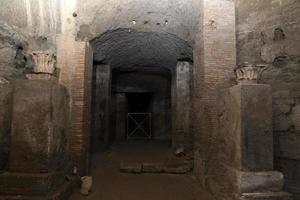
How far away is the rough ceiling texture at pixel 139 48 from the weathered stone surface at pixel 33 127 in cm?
233

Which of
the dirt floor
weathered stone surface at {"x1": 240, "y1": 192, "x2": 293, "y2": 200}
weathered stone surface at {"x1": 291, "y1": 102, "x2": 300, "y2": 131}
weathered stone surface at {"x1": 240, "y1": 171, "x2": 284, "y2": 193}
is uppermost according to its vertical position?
weathered stone surface at {"x1": 291, "y1": 102, "x2": 300, "y2": 131}

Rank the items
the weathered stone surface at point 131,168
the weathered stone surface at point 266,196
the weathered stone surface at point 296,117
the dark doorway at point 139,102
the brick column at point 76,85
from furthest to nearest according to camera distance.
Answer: the dark doorway at point 139,102 → the weathered stone surface at point 131,168 → the brick column at point 76,85 → the weathered stone surface at point 296,117 → the weathered stone surface at point 266,196

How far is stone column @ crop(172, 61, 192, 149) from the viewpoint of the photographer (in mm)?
8367

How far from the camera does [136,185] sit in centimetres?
555

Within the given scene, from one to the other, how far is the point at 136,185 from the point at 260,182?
2.60 meters

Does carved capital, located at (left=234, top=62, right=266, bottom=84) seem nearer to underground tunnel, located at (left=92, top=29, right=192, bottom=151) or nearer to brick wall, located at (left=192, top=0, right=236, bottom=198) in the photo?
brick wall, located at (left=192, top=0, right=236, bottom=198)

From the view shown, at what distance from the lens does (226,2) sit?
18.5 feet

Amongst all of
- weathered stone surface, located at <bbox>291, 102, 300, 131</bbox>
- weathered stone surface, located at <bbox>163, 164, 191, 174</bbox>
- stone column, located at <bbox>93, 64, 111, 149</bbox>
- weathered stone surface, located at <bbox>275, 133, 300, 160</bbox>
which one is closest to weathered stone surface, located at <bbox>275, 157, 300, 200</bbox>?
weathered stone surface, located at <bbox>275, 133, 300, 160</bbox>

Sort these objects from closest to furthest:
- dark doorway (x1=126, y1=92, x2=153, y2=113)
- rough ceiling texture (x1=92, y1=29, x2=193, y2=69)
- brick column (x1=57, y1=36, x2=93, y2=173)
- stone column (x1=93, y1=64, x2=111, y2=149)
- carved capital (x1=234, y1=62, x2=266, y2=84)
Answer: carved capital (x1=234, y1=62, x2=266, y2=84)
brick column (x1=57, y1=36, x2=93, y2=173)
rough ceiling texture (x1=92, y1=29, x2=193, y2=69)
stone column (x1=93, y1=64, x2=111, y2=149)
dark doorway (x1=126, y1=92, x2=153, y2=113)

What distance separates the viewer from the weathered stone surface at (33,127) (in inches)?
159

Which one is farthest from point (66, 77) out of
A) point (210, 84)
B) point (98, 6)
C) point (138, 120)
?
point (138, 120)

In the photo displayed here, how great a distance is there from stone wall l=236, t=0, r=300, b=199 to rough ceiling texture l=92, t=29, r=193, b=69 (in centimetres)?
153

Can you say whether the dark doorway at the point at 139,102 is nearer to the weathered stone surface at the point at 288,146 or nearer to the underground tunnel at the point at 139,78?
the underground tunnel at the point at 139,78

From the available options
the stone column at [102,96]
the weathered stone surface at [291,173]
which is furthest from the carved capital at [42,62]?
the weathered stone surface at [291,173]
